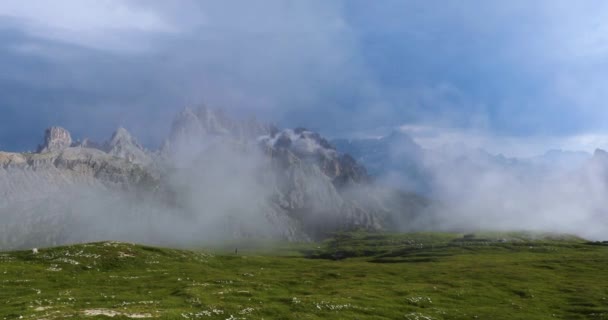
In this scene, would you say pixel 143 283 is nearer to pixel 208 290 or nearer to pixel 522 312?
pixel 208 290

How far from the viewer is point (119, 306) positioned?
51.6 m

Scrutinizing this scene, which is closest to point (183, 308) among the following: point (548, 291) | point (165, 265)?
point (165, 265)

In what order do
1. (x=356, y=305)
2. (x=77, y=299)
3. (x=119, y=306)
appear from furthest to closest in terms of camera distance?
1. (x=356, y=305)
2. (x=77, y=299)
3. (x=119, y=306)

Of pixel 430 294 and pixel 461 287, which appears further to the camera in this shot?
pixel 461 287

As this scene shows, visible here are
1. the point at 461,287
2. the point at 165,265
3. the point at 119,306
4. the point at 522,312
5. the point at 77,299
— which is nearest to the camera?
the point at 119,306

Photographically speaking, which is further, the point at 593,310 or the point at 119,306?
the point at 593,310

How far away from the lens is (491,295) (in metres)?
80.2

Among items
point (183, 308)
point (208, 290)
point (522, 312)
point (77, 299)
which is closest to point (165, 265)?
point (208, 290)

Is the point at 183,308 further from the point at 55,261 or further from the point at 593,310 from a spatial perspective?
the point at 593,310

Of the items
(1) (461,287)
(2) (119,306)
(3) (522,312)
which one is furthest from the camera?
(1) (461,287)

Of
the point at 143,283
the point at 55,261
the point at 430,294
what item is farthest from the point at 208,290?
the point at 55,261

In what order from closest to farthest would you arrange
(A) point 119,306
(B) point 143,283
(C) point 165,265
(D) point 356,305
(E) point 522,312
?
1. (A) point 119,306
2. (D) point 356,305
3. (E) point 522,312
4. (B) point 143,283
5. (C) point 165,265

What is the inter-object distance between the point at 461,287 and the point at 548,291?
57.0 ft

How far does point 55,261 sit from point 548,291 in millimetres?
97961
